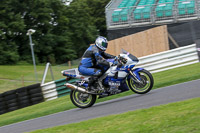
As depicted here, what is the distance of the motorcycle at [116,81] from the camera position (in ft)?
27.2

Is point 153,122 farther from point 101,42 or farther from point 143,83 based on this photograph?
point 101,42

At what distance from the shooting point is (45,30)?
41.2 m

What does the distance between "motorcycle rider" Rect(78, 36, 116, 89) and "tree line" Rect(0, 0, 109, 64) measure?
26780mm

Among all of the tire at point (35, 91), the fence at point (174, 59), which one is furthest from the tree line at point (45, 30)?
the fence at point (174, 59)

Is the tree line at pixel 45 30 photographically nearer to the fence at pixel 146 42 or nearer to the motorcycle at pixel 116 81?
the fence at pixel 146 42

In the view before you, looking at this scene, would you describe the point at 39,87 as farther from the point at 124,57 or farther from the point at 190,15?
the point at 190,15

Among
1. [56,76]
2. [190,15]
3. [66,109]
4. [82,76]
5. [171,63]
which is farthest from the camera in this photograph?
[190,15]

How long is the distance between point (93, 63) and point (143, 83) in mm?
1504

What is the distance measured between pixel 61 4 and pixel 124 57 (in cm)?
3536

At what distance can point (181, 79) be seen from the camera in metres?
10.1

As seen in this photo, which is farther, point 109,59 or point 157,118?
point 109,59

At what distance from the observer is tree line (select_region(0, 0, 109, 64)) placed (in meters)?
35.8

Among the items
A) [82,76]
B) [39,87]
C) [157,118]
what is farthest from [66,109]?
[157,118]

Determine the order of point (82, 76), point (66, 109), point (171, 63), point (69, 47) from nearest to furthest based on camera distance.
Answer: point (82, 76) < point (66, 109) < point (171, 63) < point (69, 47)
